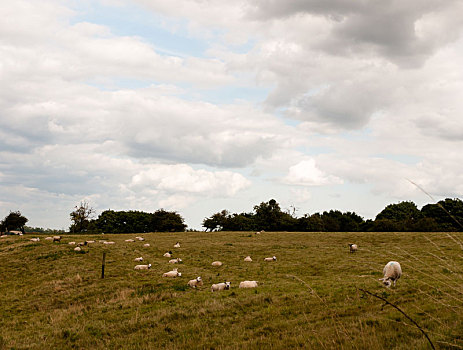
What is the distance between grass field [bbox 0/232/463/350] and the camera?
8.41 m

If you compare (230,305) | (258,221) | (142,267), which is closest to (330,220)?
(258,221)

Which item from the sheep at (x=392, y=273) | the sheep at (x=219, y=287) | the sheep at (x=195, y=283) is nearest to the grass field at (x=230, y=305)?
the sheep at (x=392, y=273)

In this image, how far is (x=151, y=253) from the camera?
125 feet

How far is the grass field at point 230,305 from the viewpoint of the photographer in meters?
8.41

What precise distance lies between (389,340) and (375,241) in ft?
137

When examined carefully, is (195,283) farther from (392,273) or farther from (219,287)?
(392,273)

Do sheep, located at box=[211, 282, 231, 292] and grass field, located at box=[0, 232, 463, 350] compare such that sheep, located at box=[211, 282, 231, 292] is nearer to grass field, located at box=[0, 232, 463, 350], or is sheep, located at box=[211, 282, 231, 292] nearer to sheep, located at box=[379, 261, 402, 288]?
grass field, located at box=[0, 232, 463, 350]

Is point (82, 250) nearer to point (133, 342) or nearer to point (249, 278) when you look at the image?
point (249, 278)

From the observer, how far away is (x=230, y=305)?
15.0m

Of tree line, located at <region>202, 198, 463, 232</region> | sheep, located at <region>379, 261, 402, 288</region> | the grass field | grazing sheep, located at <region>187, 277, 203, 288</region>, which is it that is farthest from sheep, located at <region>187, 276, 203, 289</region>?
tree line, located at <region>202, 198, 463, 232</region>

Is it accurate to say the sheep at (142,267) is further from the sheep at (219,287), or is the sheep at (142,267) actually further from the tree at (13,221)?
the tree at (13,221)

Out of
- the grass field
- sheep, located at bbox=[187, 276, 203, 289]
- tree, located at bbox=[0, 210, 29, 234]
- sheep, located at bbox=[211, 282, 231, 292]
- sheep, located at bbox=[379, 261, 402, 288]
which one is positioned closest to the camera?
the grass field

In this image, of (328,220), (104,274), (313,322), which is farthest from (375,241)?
(328,220)

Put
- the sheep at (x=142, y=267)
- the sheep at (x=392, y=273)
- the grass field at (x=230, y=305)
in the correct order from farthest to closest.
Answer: the sheep at (x=142, y=267) → the sheep at (x=392, y=273) → the grass field at (x=230, y=305)
